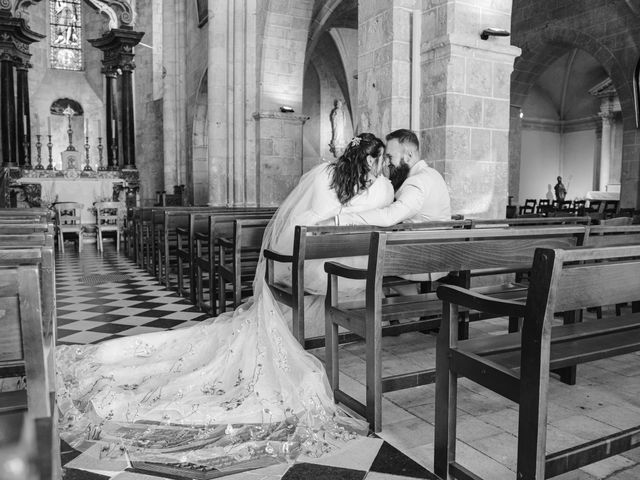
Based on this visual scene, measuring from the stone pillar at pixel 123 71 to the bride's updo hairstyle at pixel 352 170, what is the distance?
12802 millimetres

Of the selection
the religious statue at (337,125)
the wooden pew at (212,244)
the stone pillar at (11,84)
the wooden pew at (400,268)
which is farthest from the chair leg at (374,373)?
the religious statue at (337,125)

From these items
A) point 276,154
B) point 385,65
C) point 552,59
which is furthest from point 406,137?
point 552,59

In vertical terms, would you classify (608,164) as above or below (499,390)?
above

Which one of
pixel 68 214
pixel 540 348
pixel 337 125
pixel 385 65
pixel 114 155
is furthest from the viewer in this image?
pixel 337 125

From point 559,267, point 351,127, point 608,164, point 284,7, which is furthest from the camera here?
point 351,127

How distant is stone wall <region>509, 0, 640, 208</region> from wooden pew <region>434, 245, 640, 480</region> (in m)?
11.8

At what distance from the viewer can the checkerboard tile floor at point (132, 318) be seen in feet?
6.79

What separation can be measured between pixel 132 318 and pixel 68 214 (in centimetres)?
761

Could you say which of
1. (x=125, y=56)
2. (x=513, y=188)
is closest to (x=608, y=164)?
(x=513, y=188)

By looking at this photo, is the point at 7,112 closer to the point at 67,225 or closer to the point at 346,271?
the point at 67,225

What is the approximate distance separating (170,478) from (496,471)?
4.14 ft

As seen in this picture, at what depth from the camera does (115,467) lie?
2.10m

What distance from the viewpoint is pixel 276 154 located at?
34.4 feet

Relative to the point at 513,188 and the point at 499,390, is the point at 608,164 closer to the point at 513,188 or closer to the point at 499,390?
the point at 513,188
